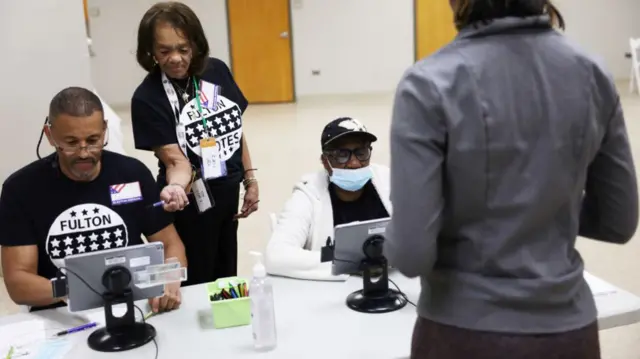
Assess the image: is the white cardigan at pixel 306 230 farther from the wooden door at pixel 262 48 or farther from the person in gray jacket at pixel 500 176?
the wooden door at pixel 262 48


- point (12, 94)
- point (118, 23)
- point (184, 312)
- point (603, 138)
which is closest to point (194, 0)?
point (118, 23)

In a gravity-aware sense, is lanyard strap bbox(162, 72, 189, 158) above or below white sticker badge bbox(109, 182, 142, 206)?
above

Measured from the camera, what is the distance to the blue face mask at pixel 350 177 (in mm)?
2297

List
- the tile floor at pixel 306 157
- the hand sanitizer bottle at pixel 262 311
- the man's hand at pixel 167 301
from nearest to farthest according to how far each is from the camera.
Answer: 1. the hand sanitizer bottle at pixel 262 311
2. the man's hand at pixel 167 301
3. the tile floor at pixel 306 157

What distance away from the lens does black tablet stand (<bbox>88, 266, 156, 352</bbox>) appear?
5.54 ft

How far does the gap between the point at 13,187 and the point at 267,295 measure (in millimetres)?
861

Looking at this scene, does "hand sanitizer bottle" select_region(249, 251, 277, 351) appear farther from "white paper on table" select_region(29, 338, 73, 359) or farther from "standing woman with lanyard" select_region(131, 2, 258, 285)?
"standing woman with lanyard" select_region(131, 2, 258, 285)

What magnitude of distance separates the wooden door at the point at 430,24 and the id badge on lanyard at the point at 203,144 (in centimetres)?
793

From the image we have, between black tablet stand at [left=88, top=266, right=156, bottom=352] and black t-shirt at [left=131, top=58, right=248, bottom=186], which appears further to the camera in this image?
black t-shirt at [left=131, top=58, right=248, bottom=186]

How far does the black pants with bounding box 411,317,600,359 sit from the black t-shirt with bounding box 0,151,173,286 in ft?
3.86

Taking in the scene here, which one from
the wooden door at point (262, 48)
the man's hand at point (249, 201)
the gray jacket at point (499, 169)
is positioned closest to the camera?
the gray jacket at point (499, 169)

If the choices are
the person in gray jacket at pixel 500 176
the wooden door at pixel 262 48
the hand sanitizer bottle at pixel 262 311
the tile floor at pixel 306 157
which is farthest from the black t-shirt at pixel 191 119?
the wooden door at pixel 262 48

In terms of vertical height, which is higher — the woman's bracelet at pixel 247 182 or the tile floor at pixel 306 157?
the woman's bracelet at pixel 247 182

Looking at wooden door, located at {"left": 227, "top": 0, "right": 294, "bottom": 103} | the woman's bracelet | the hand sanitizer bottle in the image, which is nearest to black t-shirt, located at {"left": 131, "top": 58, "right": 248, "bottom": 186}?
the woman's bracelet
